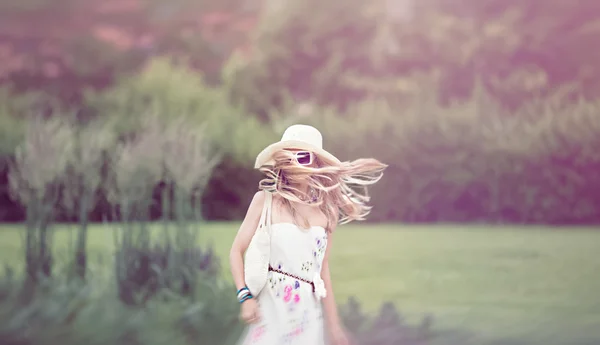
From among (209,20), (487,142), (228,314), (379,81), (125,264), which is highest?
(209,20)

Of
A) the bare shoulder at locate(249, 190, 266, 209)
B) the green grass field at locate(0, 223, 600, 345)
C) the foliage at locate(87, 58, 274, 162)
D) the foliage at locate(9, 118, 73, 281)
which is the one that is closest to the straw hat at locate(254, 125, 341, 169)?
the bare shoulder at locate(249, 190, 266, 209)

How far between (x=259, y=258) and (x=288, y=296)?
0.18 m

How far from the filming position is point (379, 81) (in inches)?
206

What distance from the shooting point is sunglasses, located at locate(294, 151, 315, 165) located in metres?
3.12

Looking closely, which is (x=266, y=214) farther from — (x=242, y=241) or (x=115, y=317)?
(x=115, y=317)

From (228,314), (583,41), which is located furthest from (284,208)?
(583,41)

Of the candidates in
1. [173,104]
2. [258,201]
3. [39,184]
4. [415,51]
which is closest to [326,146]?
[415,51]

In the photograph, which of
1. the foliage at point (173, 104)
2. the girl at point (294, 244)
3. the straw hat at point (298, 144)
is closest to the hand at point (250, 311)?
the girl at point (294, 244)

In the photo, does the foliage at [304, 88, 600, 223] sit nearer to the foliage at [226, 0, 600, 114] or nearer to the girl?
the foliage at [226, 0, 600, 114]

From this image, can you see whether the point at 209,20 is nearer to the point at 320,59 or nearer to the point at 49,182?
the point at 320,59

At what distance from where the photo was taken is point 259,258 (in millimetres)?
2969

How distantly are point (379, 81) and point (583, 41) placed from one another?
1375 millimetres

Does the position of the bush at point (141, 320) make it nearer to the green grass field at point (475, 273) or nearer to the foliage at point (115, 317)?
the foliage at point (115, 317)

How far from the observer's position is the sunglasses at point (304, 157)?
3121mm
